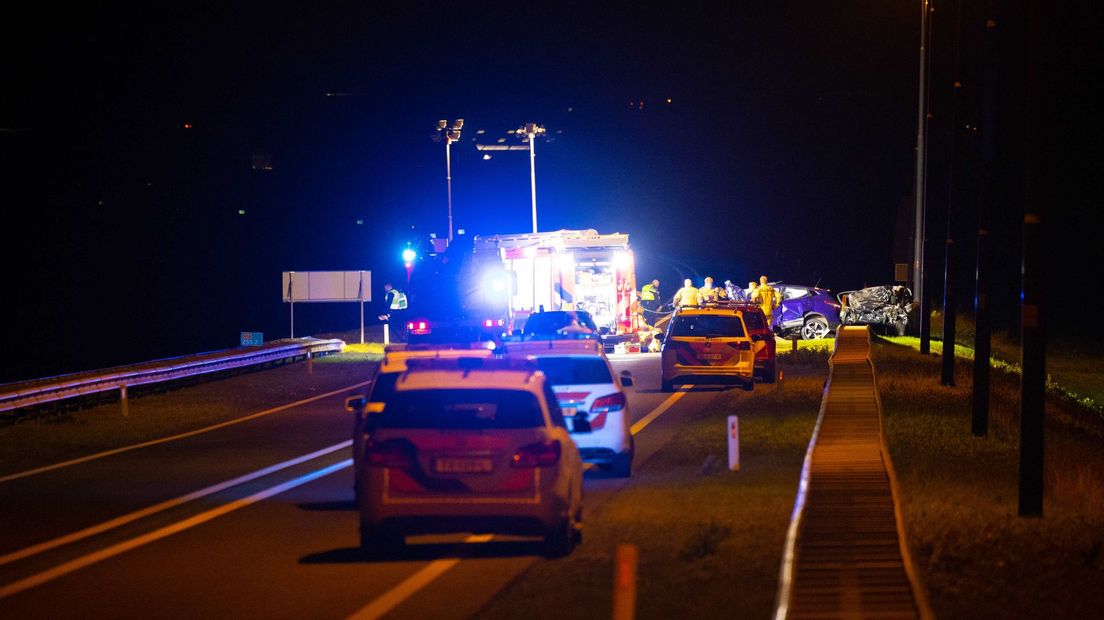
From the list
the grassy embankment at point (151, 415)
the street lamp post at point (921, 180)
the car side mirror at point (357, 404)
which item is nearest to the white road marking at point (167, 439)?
the grassy embankment at point (151, 415)

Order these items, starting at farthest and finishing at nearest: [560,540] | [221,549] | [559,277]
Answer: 1. [559,277]
2. [221,549]
3. [560,540]

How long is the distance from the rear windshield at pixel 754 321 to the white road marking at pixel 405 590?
19956mm

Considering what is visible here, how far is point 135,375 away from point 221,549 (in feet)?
60.2

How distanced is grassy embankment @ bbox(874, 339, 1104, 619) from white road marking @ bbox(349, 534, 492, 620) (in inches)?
143

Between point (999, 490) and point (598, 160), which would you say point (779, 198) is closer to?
point (598, 160)

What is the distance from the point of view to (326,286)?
4912 centimetres

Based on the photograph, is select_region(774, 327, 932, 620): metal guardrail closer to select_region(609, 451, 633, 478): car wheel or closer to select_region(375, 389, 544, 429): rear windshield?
select_region(609, 451, 633, 478): car wheel

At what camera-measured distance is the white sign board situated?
48.6m

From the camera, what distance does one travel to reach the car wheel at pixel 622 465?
16969 millimetres

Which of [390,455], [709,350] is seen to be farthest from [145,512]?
[709,350]

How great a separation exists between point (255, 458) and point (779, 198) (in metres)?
86.4

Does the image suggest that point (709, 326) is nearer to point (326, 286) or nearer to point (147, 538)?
point (147, 538)

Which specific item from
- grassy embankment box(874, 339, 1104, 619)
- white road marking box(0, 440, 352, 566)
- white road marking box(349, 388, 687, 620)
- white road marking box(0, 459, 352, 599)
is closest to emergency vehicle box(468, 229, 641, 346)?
grassy embankment box(874, 339, 1104, 619)

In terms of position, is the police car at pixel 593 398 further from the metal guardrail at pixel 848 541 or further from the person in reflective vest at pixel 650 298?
the person in reflective vest at pixel 650 298
